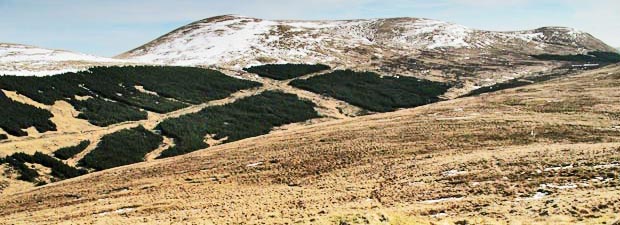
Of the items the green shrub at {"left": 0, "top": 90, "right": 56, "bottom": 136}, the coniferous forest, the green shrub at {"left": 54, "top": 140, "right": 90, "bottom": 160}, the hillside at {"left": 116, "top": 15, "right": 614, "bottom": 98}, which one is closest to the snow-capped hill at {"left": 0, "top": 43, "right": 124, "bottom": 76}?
the coniferous forest

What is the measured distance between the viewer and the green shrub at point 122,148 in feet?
167

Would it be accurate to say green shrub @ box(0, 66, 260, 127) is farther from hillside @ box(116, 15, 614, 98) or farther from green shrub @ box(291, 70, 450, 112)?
hillside @ box(116, 15, 614, 98)

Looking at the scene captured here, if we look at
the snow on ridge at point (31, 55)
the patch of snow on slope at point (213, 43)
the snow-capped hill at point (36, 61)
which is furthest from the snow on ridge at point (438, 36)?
the snow-capped hill at point (36, 61)

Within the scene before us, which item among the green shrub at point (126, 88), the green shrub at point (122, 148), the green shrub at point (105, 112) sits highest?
the green shrub at point (126, 88)

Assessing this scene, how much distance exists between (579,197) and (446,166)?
Result: 1166 cm

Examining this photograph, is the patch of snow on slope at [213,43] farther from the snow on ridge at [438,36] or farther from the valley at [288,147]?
the snow on ridge at [438,36]

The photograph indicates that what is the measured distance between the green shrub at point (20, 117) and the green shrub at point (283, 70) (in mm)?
56602

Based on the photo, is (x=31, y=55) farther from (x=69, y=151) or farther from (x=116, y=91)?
(x=69, y=151)

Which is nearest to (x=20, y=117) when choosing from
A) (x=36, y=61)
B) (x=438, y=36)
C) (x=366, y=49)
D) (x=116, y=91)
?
(x=116, y=91)

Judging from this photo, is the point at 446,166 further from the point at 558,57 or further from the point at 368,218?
the point at 558,57

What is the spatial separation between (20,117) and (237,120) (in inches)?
1061

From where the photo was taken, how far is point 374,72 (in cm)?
12275

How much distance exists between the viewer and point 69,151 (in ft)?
166

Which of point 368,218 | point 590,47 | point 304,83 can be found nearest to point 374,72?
point 304,83
